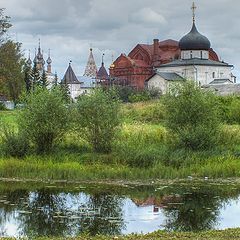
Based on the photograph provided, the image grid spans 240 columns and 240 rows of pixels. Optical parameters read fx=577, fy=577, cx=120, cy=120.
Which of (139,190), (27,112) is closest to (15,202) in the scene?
(139,190)

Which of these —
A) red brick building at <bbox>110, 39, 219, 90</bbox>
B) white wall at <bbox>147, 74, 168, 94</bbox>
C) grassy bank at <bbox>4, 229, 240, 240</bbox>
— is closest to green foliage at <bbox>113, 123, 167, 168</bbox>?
grassy bank at <bbox>4, 229, 240, 240</bbox>

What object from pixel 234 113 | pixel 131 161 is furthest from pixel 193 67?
pixel 131 161

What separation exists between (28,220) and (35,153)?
35.9ft

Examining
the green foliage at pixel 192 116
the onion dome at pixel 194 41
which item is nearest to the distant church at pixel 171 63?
the onion dome at pixel 194 41

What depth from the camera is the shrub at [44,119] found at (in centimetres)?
2586

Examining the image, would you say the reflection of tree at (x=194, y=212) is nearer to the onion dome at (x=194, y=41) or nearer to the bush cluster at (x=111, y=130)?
the bush cluster at (x=111, y=130)

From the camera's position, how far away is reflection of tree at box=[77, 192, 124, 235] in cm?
1408

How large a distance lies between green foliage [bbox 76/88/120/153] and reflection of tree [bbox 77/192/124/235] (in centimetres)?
687

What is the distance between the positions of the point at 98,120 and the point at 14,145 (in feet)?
12.9

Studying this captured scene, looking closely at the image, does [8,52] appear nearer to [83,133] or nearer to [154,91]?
[154,91]

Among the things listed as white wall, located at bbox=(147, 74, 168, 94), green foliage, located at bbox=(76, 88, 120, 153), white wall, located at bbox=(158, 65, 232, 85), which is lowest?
green foliage, located at bbox=(76, 88, 120, 153)

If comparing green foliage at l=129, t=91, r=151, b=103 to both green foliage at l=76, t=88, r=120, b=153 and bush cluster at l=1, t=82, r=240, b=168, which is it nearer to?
bush cluster at l=1, t=82, r=240, b=168

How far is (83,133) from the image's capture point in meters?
26.6

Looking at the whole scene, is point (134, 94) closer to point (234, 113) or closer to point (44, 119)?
point (234, 113)
